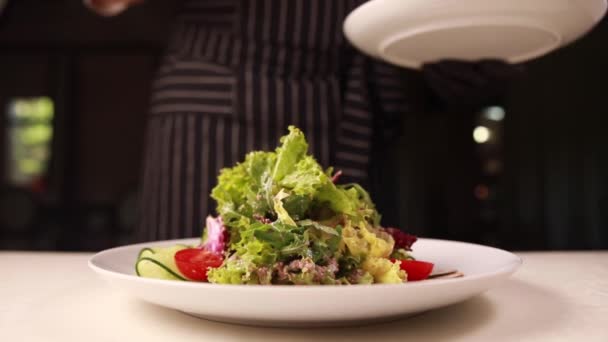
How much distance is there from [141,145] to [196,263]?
5.37 metres

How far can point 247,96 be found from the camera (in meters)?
1.51

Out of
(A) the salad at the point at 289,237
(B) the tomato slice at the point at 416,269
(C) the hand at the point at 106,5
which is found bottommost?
(B) the tomato slice at the point at 416,269

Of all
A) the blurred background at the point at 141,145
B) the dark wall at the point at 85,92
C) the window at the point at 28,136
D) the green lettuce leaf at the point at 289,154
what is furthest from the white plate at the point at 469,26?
the window at the point at 28,136

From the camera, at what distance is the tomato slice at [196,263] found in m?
0.69

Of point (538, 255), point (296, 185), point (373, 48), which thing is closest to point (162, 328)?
point (296, 185)

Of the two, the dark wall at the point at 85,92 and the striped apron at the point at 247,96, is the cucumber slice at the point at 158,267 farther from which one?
the dark wall at the point at 85,92

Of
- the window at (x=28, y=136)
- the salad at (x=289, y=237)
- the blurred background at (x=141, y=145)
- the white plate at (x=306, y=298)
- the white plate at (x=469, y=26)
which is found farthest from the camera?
the window at (x=28, y=136)

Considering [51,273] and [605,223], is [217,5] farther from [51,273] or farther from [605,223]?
[605,223]

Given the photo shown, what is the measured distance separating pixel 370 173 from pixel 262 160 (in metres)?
0.94

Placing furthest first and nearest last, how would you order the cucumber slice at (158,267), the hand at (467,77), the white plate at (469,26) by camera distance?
the hand at (467,77)
the white plate at (469,26)
the cucumber slice at (158,267)

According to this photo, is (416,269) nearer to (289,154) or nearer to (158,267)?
(289,154)

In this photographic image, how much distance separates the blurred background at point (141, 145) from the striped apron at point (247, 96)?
262cm

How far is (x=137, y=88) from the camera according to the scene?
5859 millimetres

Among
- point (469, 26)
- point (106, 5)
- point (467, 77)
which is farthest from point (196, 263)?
point (106, 5)
